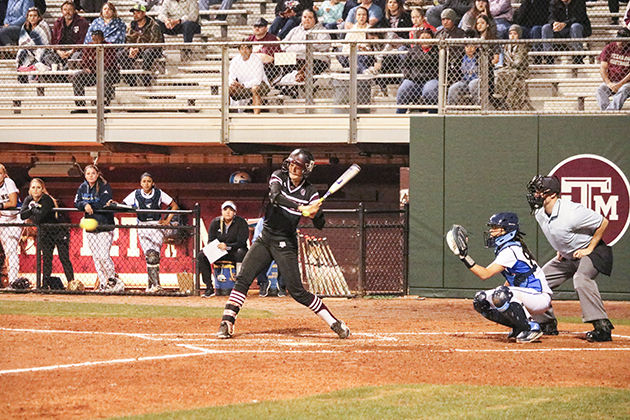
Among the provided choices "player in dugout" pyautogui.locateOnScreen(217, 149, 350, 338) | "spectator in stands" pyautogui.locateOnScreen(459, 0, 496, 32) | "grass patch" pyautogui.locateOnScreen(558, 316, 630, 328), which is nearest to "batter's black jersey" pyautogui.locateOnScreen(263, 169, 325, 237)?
"player in dugout" pyautogui.locateOnScreen(217, 149, 350, 338)

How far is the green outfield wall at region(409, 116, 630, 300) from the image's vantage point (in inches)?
625

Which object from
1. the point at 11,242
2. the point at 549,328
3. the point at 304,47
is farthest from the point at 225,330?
the point at 11,242

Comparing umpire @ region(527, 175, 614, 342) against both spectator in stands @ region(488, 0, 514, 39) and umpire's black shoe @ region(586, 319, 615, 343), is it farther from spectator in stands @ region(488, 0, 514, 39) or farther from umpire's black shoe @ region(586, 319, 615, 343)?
spectator in stands @ region(488, 0, 514, 39)

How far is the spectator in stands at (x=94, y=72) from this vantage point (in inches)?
672

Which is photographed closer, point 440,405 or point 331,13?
point 440,405

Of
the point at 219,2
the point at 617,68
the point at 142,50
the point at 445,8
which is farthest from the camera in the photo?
the point at 219,2

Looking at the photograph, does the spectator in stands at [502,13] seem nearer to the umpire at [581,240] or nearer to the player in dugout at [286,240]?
the umpire at [581,240]

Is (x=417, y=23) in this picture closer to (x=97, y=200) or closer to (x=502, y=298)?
(x=97, y=200)

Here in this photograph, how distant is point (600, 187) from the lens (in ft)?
52.0

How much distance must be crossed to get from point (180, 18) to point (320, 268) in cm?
589

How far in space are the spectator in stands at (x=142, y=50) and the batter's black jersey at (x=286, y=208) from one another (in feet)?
23.5

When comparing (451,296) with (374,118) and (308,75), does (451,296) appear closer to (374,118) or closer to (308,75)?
(374,118)

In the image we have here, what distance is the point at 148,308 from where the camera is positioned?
47.4 feet

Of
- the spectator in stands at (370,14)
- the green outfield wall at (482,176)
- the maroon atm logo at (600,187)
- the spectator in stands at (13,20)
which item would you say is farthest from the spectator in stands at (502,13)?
the spectator in stands at (13,20)
